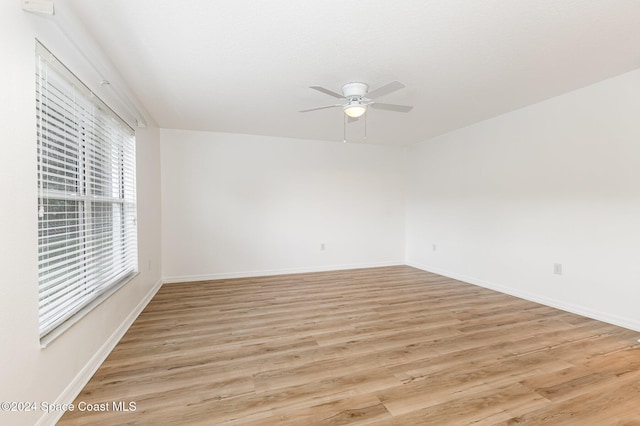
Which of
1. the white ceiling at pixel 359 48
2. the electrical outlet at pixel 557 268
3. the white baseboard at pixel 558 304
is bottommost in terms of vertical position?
the white baseboard at pixel 558 304

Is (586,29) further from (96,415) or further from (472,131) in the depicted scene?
(96,415)

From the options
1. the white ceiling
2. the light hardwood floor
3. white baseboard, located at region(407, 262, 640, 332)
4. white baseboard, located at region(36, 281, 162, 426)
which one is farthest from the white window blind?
white baseboard, located at region(407, 262, 640, 332)

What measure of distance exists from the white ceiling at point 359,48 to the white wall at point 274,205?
4.07ft

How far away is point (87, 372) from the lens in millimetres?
1853

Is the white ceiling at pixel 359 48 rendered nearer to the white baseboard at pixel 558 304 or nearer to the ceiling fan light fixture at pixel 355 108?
the ceiling fan light fixture at pixel 355 108

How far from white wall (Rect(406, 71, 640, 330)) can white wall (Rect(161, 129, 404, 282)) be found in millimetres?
1232

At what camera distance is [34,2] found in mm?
1323

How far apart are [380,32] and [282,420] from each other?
2.53m

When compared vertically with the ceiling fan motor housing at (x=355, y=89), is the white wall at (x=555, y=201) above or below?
below

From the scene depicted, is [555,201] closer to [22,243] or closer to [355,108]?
[355,108]

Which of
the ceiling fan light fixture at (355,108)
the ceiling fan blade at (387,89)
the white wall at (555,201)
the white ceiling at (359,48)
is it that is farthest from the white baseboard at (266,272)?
the ceiling fan blade at (387,89)

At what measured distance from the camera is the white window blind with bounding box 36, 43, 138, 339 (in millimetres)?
1522

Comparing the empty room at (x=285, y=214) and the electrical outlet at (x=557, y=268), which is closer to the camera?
the empty room at (x=285, y=214)

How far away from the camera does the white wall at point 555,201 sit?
2.68m
